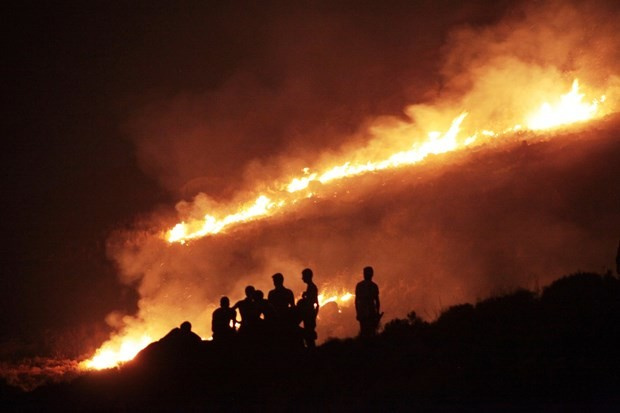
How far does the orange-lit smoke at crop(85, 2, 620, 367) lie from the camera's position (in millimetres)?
19531

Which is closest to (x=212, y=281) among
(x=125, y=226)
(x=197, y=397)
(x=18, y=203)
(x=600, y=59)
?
(x=125, y=226)

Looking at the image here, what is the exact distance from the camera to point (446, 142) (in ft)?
92.9

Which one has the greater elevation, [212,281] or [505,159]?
[505,159]

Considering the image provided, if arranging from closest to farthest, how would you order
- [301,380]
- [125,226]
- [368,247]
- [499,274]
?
[301,380]
[499,274]
[368,247]
[125,226]

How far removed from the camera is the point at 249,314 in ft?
40.1

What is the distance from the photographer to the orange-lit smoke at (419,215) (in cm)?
1953

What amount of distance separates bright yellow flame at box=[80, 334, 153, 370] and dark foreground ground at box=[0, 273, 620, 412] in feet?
25.2

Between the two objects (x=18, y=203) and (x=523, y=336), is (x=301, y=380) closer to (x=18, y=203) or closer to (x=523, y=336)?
(x=523, y=336)

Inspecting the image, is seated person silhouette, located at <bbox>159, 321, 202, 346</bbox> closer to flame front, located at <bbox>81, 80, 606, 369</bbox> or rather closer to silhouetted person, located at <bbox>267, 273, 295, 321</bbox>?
silhouetted person, located at <bbox>267, 273, 295, 321</bbox>

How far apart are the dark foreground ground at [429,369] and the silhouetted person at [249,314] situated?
368 mm

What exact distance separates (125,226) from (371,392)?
27574 mm

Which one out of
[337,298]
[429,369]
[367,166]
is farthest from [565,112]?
[429,369]

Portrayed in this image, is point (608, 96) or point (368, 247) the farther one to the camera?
point (608, 96)

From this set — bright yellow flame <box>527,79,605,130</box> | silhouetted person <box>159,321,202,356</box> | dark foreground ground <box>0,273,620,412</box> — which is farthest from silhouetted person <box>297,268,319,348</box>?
bright yellow flame <box>527,79,605,130</box>
